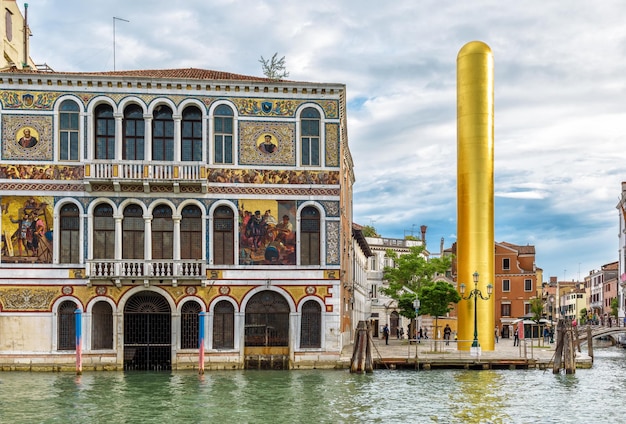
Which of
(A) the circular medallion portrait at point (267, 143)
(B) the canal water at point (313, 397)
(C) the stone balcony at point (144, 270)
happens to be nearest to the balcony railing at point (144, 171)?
(A) the circular medallion portrait at point (267, 143)

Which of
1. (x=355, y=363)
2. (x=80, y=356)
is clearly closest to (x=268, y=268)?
(x=355, y=363)

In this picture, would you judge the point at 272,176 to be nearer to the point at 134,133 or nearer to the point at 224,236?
the point at 224,236

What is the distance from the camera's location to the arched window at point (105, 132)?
32.2 meters

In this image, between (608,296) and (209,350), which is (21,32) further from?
(608,296)

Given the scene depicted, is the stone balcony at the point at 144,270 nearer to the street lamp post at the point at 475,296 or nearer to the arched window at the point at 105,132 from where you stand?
the arched window at the point at 105,132

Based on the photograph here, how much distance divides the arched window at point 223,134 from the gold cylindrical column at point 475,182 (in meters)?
11.1

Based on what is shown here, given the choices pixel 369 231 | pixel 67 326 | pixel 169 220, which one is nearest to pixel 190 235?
pixel 169 220

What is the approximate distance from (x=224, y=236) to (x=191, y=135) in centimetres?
377

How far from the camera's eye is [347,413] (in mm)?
21953

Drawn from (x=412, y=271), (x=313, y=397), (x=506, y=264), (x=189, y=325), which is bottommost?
(x=313, y=397)

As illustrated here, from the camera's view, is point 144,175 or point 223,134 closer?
point 144,175

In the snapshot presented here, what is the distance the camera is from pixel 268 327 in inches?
1277

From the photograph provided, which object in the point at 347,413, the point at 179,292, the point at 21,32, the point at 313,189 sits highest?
the point at 21,32

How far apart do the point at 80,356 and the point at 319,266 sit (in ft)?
28.3
